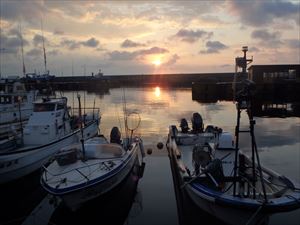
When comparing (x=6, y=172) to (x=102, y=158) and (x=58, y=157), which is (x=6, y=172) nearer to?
(x=58, y=157)

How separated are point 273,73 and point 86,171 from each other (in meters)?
60.1

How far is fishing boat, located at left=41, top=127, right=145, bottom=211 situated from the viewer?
14.0 metres

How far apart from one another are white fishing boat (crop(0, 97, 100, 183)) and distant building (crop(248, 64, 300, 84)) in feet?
158

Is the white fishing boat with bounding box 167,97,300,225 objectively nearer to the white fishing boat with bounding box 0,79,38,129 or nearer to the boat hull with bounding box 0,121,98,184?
the boat hull with bounding box 0,121,98,184

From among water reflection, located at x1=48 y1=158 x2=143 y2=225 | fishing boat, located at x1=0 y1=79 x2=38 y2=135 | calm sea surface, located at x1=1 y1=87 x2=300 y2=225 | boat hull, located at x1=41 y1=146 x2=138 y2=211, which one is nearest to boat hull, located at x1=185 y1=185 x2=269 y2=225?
calm sea surface, located at x1=1 y1=87 x2=300 y2=225

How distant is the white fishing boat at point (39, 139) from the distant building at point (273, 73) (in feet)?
158

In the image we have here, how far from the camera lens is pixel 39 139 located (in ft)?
71.5

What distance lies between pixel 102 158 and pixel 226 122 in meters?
23.4

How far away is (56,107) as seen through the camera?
2311 cm

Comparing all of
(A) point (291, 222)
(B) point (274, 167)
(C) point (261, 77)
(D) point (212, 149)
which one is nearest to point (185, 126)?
(B) point (274, 167)

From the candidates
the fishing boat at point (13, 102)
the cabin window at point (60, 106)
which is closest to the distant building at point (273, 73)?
the fishing boat at point (13, 102)

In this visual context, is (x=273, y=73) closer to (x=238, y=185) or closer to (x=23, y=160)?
(x=23, y=160)

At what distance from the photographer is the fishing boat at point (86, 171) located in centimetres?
1396

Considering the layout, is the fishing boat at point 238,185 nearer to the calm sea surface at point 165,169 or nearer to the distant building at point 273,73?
the calm sea surface at point 165,169
